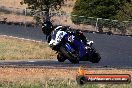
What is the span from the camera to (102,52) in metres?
28.0

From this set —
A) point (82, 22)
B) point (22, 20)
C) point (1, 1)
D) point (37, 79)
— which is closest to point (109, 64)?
point (37, 79)

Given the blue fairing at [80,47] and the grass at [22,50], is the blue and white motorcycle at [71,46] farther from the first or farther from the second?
the grass at [22,50]

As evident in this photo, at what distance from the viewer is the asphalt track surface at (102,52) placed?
69.9 feet

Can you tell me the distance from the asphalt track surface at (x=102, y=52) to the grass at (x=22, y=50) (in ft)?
6.60

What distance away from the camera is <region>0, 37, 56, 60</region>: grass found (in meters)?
25.8

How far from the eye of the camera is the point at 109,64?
72.3 ft

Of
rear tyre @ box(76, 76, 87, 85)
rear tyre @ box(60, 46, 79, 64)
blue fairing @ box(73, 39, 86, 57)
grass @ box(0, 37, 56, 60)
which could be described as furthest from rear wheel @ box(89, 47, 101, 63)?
rear tyre @ box(76, 76, 87, 85)

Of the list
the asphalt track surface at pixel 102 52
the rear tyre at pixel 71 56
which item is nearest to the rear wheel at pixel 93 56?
the asphalt track surface at pixel 102 52

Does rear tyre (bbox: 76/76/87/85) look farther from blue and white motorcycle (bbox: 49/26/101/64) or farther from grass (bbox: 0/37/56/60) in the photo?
grass (bbox: 0/37/56/60)

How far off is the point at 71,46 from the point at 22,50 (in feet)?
24.8

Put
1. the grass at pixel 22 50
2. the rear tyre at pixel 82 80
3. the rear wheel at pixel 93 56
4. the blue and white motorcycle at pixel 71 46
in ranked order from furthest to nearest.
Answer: the grass at pixel 22 50, the rear wheel at pixel 93 56, the blue and white motorcycle at pixel 71 46, the rear tyre at pixel 82 80

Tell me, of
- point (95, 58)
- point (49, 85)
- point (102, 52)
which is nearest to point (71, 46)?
point (95, 58)

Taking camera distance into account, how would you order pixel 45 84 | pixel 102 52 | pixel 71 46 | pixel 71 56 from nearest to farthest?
pixel 45 84 < pixel 71 56 < pixel 71 46 < pixel 102 52

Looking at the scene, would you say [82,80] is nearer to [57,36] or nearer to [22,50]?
[57,36]
